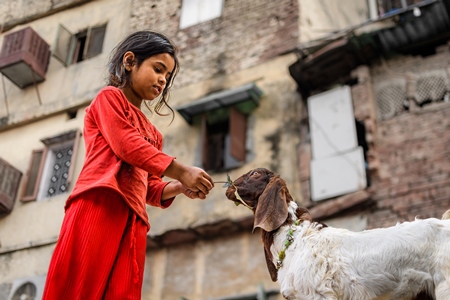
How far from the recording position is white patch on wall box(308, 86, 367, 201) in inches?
414

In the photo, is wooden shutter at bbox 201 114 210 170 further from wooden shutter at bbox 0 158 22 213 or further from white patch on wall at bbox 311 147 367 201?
wooden shutter at bbox 0 158 22 213

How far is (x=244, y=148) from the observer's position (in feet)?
39.4

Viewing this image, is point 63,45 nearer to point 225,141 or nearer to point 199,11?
point 199,11

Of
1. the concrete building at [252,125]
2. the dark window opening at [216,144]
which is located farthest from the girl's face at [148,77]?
the dark window opening at [216,144]

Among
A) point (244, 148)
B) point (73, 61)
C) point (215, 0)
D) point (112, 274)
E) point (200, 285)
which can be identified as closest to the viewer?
point (112, 274)

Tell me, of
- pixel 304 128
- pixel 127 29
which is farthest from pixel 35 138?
pixel 304 128

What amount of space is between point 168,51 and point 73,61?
42.0 feet

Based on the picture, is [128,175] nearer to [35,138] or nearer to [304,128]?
[304,128]

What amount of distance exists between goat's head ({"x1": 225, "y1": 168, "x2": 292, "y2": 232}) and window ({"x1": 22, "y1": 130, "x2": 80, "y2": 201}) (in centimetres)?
1041

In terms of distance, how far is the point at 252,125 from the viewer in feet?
40.2

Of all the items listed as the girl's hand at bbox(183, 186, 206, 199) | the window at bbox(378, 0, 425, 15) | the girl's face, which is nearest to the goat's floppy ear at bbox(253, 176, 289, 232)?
the girl's hand at bbox(183, 186, 206, 199)

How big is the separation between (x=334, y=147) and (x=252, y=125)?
1.84 metres

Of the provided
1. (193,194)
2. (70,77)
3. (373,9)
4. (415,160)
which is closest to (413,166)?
(415,160)

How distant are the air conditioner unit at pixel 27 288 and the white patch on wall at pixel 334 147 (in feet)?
18.3
